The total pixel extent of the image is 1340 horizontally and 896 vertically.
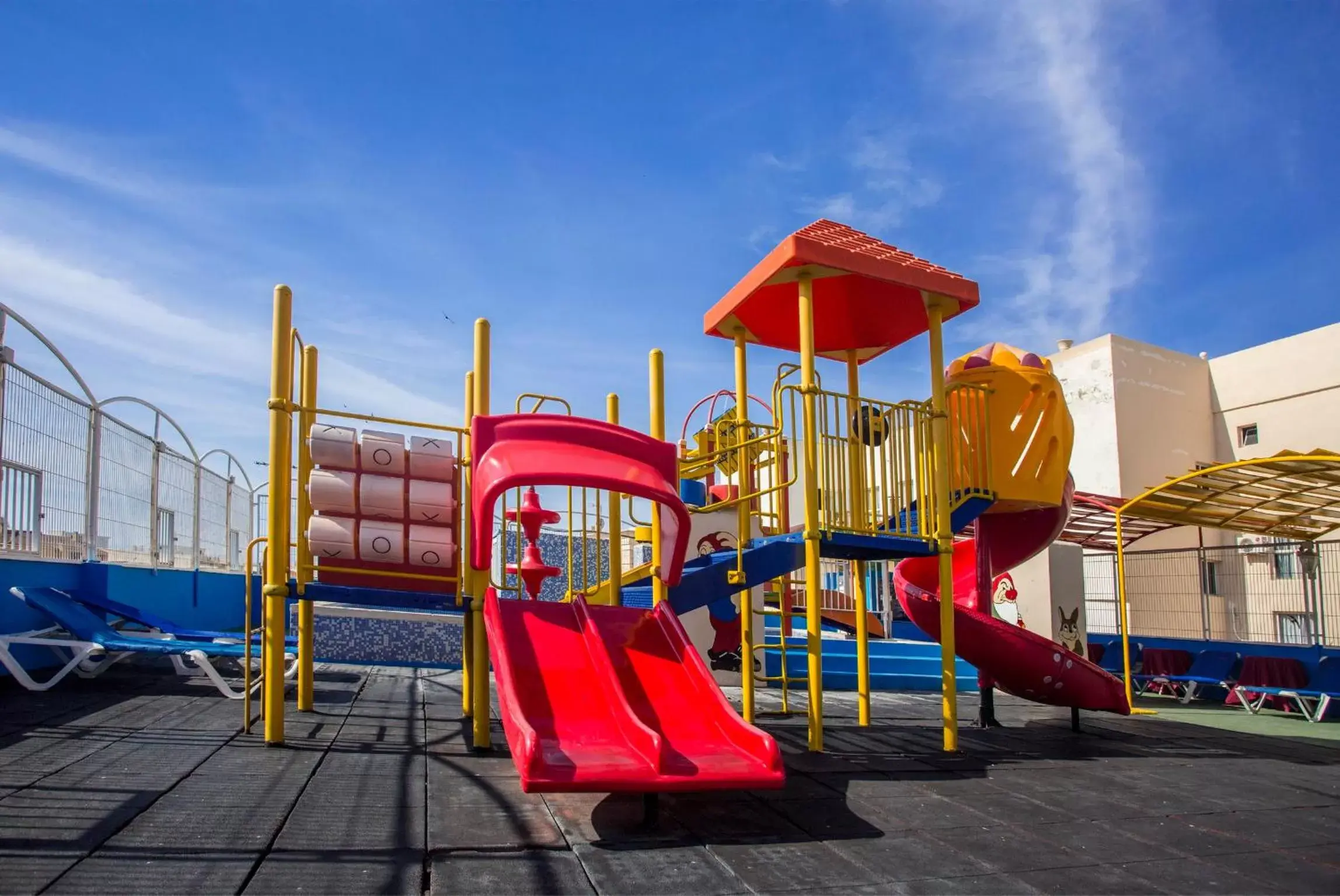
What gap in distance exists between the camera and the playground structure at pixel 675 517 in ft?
17.3

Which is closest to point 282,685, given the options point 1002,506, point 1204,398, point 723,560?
point 723,560

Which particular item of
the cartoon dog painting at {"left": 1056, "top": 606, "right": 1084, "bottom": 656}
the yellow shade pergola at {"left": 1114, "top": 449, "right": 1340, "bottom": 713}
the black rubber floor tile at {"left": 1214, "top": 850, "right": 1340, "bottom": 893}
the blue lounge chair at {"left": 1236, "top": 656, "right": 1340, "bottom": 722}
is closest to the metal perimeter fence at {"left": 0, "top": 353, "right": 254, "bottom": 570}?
the black rubber floor tile at {"left": 1214, "top": 850, "right": 1340, "bottom": 893}

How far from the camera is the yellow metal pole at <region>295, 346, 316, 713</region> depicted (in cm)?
617

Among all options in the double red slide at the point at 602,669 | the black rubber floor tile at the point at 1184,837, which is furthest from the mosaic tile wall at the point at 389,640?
the black rubber floor tile at the point at 1184,837

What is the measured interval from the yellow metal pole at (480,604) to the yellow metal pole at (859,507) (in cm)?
289

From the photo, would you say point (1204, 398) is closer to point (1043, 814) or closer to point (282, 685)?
point (1043, 814)

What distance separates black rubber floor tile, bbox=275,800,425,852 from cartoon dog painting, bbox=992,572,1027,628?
10870 millimetres

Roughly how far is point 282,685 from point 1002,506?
247 inches

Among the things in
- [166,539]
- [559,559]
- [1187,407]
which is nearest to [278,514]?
[166,539]

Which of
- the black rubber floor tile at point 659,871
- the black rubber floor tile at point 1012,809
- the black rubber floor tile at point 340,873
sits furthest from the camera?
the black rubber floor tile at point 1012,809

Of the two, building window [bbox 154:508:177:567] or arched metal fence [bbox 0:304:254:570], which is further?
building window [bbox 154:508:177:567]

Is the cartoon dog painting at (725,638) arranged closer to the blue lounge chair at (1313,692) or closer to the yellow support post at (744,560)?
the yellow support post at (744,560)

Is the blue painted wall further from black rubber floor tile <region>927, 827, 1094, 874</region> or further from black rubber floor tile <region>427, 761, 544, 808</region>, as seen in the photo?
Result: black rubber floor tile <region>927, 827, 1094, 874</region>

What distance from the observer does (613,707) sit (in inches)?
206
